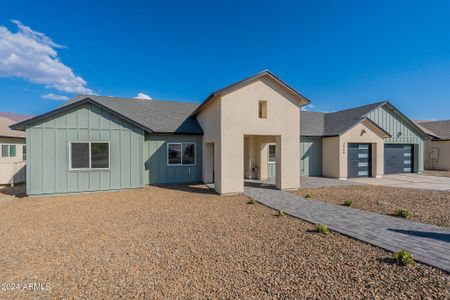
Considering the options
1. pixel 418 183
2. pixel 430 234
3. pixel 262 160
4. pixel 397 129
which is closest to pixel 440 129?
pixel 397 129

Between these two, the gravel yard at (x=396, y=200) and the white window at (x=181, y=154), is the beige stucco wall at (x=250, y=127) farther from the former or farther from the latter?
the white window at (x=181, y=154)

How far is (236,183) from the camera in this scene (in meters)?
10.1

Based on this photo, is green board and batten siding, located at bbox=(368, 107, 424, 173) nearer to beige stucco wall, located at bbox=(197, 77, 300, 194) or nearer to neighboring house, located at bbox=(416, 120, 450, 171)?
neighboring house, located at bbox=(416, 120, 450, 171)

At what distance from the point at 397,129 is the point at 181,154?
692 inches

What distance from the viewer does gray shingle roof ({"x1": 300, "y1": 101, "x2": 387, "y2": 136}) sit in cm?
1569

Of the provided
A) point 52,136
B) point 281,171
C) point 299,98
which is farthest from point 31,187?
point 299,98

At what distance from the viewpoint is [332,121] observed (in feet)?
59.1

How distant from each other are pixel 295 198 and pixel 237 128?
13.2 feet

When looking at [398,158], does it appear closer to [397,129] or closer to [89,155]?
[397,129]

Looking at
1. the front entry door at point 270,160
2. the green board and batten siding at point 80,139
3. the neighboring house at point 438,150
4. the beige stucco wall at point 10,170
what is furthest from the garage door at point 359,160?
the beige stucco wall at point 10,170

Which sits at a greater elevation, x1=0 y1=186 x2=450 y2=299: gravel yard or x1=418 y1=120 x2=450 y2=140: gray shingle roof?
x1=418 y1=120 x2=450 y2=140: gray shingle roof

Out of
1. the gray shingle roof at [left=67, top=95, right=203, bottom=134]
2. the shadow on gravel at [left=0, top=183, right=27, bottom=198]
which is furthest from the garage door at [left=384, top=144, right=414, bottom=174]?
the shadow on gravel at [left=0, top=183, right=27, bottom=198]

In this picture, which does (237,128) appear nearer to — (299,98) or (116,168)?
(299,98)

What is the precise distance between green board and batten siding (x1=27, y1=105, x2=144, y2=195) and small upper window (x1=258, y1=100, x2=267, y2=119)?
6296 mm
